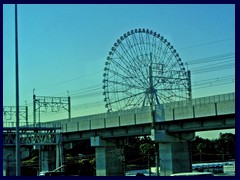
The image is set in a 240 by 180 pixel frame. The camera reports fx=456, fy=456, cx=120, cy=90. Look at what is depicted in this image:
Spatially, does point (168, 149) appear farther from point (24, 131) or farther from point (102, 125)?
point (24, 131)

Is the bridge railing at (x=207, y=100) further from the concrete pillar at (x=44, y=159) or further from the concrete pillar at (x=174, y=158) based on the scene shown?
the concrete pillar at (x=44, y=159)

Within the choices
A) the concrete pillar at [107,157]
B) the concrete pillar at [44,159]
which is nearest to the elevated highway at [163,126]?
the concrete pillar at [107,157]

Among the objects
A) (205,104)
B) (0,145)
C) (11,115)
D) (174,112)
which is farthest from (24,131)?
(0,145)

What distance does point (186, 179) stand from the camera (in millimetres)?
12562

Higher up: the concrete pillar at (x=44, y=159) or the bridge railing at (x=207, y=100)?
the bridge railing at (x=207, y=100)

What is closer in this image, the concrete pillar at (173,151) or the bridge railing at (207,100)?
the bridge railing at (207,100)

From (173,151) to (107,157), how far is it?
11178 mm

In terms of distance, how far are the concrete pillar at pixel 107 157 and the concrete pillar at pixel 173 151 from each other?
9.00 m

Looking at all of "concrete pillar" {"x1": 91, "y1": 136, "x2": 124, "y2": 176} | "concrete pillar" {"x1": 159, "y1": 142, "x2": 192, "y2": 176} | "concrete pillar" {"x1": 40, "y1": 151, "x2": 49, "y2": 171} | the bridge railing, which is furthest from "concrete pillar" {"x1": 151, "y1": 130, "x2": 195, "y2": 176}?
"concrete pillar" {"x1": 40, "y1": 151, "x2": 49, "y2": 171}

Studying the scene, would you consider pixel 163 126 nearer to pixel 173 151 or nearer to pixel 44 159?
pixel 173 151

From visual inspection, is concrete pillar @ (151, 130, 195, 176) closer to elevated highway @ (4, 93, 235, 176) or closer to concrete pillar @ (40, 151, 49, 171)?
elevated highway @ (4, 93, 235, 176)

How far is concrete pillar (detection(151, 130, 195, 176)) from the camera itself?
146 ft

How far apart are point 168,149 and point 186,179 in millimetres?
33066

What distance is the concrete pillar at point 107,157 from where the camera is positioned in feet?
174
